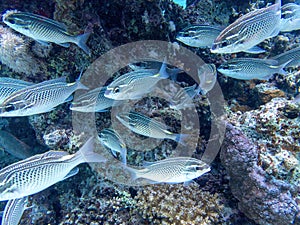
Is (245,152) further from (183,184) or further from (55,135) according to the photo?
(55,135)

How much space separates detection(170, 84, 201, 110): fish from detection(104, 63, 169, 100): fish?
2.64ft

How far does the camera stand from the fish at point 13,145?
18.8 ft

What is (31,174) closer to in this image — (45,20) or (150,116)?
(45,20)

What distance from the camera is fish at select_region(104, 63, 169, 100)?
3.31 metres

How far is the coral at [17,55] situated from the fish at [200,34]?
285cm

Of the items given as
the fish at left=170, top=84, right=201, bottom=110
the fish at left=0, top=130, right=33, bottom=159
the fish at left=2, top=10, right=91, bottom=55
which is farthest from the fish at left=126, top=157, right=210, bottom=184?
Result: the fish at left=0, top=130, right=33, bottom=159

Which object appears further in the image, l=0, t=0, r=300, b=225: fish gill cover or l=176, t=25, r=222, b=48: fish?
l=176, t=25, r=222, b=48: fish

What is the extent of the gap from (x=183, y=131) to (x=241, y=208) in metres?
1.62

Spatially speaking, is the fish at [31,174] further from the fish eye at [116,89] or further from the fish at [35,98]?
the fish eye at [116,89]

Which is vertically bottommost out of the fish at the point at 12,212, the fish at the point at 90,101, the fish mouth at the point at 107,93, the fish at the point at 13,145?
the fish at the point at 13,145

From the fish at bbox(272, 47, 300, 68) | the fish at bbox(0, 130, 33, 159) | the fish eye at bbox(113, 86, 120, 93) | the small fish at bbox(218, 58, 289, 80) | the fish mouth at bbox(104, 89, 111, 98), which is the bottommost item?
the fish at bbox(0, 130, 33, 159)

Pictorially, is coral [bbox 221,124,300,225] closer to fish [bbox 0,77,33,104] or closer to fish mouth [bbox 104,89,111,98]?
fish mouth [bbox 104,89,111,98]

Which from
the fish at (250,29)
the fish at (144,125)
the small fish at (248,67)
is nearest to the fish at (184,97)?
the small fish at (248,67)

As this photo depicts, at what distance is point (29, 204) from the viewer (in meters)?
4.68
